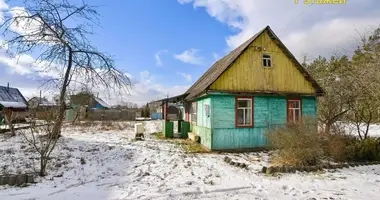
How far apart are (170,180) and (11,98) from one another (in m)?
33.2

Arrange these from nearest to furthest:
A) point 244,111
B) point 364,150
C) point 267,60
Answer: point 364,150, point 244,111, point 267,60

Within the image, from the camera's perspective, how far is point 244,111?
11.1 m

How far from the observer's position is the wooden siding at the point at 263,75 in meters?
10.9

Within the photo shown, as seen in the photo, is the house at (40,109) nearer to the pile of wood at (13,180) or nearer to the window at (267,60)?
the pile of wood at (13,180)

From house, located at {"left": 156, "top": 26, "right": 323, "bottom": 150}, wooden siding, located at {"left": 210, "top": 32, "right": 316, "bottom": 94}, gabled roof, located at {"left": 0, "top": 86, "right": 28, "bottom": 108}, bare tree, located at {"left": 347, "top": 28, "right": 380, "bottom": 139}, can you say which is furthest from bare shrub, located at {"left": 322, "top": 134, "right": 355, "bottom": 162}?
gabled roof, located at {"left": 0, "top": 86, "right": 28, "bottom": 108}

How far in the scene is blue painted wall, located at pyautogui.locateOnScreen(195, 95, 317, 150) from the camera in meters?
10.5

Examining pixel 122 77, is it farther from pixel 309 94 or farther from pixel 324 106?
pixel 324 106

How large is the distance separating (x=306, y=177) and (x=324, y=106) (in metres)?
9.70

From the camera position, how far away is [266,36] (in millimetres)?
11562

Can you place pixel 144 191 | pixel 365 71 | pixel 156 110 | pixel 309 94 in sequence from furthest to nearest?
1. pixel 156 110
2. pixel 309 94
3. pixel 365 71
4. pixel 144 191

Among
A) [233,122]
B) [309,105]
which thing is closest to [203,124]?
[233,122]

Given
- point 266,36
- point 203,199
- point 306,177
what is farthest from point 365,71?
point 203,199

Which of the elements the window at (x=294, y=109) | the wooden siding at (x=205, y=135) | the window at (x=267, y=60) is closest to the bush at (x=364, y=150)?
the window at (x=294, y=109)

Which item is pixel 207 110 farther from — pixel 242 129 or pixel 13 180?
pixel 13 180
